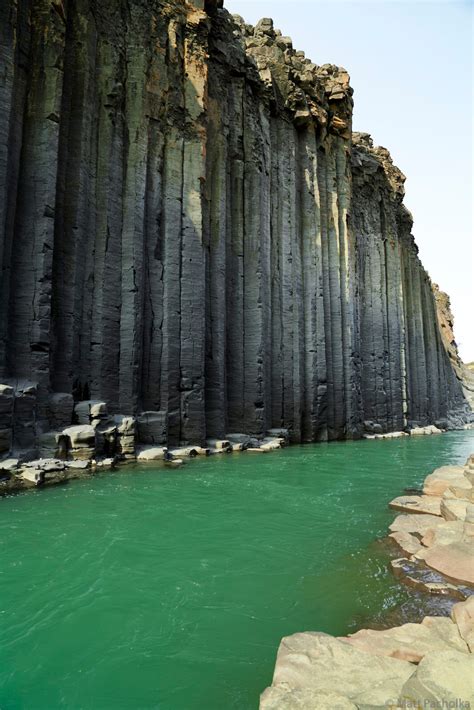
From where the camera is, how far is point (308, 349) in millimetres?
24312

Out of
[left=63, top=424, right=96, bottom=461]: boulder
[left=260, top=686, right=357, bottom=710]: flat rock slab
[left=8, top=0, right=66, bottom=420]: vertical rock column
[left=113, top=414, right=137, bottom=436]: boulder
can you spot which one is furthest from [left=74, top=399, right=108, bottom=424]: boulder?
[left=260, top=686, right=357, bottom=710]: flat rock slab

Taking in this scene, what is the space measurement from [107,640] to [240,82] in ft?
80.5

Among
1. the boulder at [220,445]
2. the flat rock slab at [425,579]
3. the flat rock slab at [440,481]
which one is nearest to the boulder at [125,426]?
the boulder at [220,445]

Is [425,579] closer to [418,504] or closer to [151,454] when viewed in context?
[418,504]

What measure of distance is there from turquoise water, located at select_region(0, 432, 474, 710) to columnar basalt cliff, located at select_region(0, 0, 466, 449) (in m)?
6.00

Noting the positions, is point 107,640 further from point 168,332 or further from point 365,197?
point 365,197

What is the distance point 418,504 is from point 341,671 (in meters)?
5.58

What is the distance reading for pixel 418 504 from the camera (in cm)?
797

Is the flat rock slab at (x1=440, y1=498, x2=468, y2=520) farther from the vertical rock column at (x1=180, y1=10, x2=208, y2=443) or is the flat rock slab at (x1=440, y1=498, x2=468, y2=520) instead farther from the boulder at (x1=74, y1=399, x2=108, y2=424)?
the vertical rock column at (x1=180, y1=10, x2=208, y2=443)

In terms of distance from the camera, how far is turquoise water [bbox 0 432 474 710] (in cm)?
327

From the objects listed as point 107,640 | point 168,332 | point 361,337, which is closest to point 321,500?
point 107,640

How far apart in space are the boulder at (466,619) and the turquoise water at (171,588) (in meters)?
0.80

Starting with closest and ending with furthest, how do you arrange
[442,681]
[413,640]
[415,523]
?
[442,681], [413,640], [415,523]

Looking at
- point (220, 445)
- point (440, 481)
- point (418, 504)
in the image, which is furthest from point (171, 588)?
point (220, 445)
